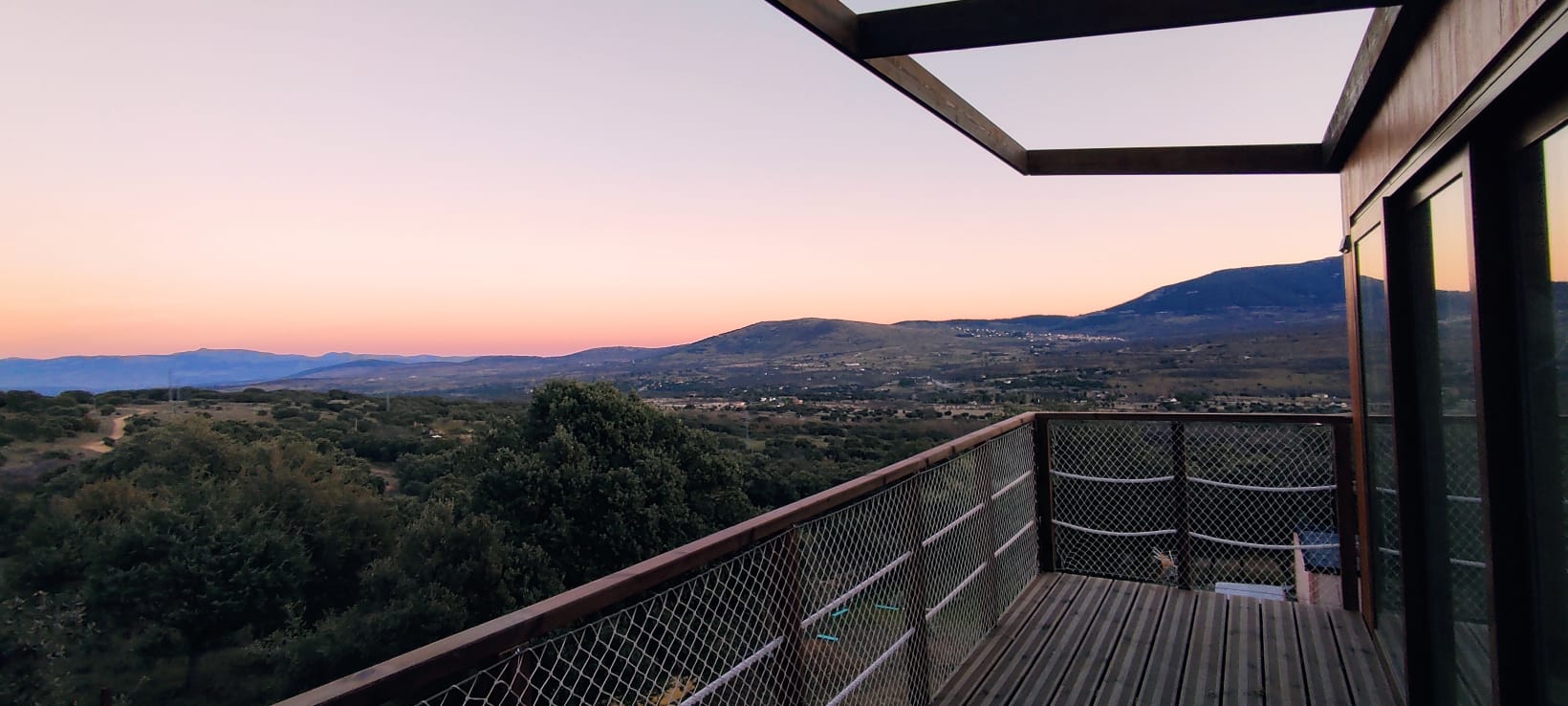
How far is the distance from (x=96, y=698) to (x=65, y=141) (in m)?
11.0

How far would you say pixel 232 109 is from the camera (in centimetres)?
1148

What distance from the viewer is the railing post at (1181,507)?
407cm

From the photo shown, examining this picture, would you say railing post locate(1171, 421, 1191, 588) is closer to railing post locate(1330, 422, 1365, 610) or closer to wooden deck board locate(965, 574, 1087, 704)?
wooden deck board locate(965, 574, 1087, 704)

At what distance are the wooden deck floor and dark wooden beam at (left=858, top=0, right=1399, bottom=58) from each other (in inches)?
91.2

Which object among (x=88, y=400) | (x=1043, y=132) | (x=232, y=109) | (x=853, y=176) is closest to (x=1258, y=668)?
(x=1043, y=132)

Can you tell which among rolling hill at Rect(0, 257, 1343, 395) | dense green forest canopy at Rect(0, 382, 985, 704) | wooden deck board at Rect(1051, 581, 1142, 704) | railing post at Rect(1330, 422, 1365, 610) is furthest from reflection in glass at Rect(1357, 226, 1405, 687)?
rolling hill at Rect(0, 257, 1343, 395)

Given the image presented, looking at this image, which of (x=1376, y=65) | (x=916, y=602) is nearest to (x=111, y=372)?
(x=916, y=602)

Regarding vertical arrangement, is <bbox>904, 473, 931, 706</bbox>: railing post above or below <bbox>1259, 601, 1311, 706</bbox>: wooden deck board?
above

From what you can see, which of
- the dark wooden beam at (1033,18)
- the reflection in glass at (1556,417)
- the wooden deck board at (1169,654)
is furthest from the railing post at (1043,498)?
the reflection in glass at (1556,417)

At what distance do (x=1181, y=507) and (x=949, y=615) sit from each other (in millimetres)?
1773

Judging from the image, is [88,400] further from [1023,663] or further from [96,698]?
[1023,663]

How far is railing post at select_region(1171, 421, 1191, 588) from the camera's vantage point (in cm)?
407

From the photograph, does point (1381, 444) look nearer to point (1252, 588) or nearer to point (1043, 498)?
point (1043, 498)

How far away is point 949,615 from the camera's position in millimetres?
3109
